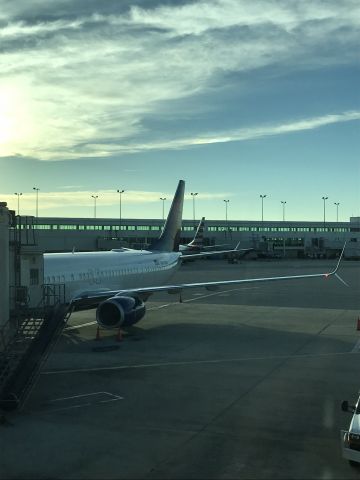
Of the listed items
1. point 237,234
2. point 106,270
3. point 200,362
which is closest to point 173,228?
point 106,270

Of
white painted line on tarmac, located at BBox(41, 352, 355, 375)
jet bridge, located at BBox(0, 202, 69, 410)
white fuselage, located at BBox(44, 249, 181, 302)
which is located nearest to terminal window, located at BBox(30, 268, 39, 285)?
jet bridge, located at BBox(0, 202, 69, 410)

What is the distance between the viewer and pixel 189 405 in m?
14.1

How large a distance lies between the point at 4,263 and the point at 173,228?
2364cm

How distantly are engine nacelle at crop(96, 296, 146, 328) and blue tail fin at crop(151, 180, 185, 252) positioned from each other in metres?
14.4

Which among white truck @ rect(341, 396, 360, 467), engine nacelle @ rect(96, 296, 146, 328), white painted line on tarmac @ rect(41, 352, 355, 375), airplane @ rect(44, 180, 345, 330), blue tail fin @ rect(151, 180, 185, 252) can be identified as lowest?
white painted line on tarmac @ rect(41, 352, 355, 375)

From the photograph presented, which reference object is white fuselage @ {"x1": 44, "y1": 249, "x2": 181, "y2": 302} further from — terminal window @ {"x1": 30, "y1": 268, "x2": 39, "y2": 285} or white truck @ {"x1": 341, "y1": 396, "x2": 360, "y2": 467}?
white truck @ {"x1": 341, "y1": 396, "x2": 360, "y2": 467}

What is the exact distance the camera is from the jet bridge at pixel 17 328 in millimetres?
14319

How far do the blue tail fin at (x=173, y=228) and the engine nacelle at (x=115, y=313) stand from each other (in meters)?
14.4

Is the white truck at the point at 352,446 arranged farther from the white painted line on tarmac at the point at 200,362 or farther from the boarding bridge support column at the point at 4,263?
the boarding bridge support column at the point at 4,263

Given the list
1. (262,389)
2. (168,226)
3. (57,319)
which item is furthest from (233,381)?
(168,226)

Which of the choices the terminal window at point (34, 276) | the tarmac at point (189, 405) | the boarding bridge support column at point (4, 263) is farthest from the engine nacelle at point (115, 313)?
the boarding bridge support column at point (4, 263)

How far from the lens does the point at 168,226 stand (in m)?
38.4

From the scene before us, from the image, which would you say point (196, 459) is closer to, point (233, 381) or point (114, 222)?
point (233, 381)

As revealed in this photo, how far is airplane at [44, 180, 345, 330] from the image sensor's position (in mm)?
23094
